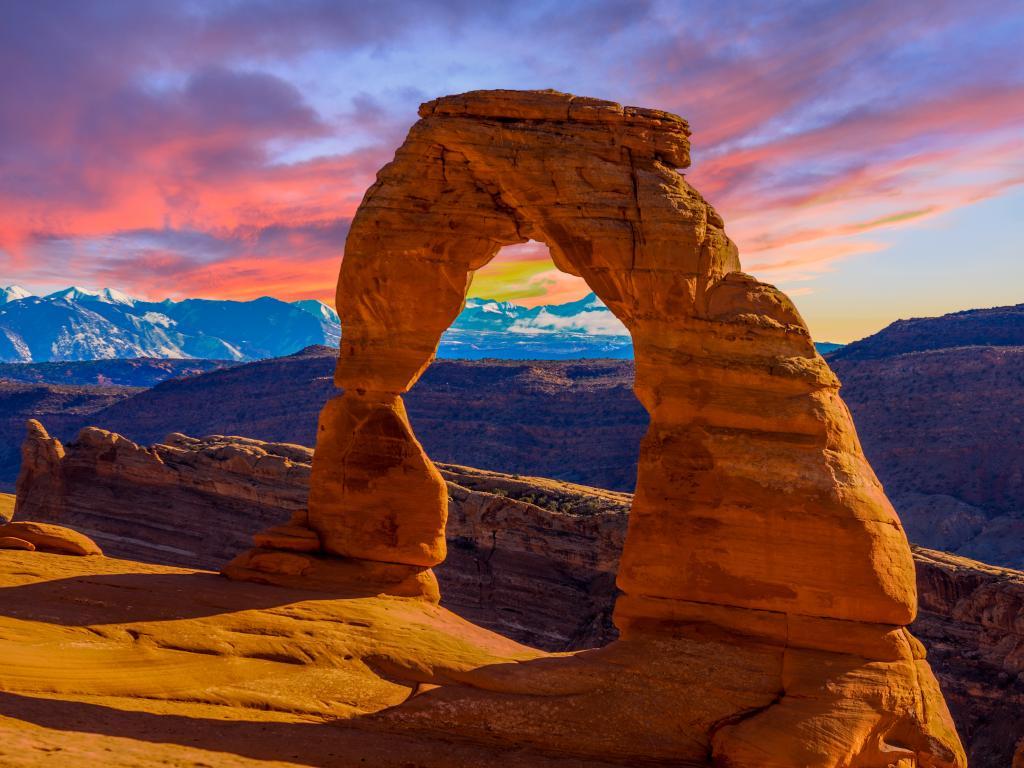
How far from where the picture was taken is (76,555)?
21.2 meters

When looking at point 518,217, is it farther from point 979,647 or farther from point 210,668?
point 979,647

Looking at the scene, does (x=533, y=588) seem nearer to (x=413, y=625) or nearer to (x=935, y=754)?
(x=413, y=625)

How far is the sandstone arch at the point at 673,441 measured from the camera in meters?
15.5

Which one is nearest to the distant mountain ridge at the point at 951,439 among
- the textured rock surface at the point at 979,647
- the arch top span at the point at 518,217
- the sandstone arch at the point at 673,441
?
the textured rock surface at the point at 979,647

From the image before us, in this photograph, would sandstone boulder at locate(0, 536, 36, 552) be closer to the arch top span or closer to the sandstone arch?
the sandstone arch

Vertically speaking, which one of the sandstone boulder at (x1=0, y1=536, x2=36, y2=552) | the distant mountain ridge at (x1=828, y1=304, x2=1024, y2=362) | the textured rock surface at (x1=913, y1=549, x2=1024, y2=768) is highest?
the distant mountain ridge at (x1=828, y1=304, x2=1024, y2=362)

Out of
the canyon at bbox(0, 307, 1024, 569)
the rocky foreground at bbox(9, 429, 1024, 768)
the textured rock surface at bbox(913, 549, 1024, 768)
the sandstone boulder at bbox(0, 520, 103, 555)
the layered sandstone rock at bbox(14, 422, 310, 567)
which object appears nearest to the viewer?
the sandstone boulder at bbox(0, 520, 103, 555)

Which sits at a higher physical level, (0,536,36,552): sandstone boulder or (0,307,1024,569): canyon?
(0,307,1024,569): canyon

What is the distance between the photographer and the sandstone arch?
15.5 metres

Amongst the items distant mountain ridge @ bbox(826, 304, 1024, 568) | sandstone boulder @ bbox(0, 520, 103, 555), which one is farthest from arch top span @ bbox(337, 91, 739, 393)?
distant mountain ridge @ bbox(826, 304, 1024, 568)

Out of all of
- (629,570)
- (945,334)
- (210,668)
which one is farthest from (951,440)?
(210,668)

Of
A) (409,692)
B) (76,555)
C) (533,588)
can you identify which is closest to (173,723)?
(409,692)

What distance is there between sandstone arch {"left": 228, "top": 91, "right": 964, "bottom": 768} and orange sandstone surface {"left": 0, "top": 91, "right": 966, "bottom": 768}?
5 centimetres

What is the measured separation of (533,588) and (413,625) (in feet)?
65.4
